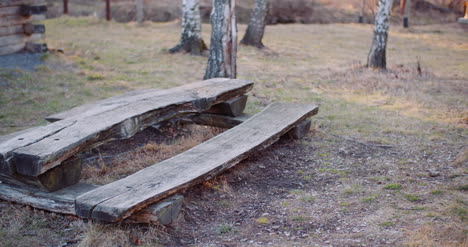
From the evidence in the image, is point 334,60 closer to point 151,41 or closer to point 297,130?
point 151,41

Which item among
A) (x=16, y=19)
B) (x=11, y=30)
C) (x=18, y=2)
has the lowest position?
(x=11, y=30)

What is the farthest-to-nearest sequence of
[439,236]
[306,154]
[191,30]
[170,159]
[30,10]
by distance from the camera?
[191,30]
[30,10]
[306,154]
[170,159]
[439,236]

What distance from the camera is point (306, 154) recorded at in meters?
5.59

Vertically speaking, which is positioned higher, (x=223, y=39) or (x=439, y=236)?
(x=223, y=39)

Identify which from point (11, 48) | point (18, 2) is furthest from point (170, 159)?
point (18, 2)

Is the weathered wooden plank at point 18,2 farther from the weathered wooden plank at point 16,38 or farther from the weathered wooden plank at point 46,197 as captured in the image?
the weathered wooden plank at point 46,197

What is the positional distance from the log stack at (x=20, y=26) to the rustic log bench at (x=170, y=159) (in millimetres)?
6895

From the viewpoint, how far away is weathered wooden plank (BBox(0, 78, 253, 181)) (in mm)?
3559

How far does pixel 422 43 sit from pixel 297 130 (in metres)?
11.4

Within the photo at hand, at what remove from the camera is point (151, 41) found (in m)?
14.3

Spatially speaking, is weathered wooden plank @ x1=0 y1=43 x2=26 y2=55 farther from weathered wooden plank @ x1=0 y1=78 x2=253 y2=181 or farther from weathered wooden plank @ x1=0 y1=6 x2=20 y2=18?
weathered wooden plank @ x1=0 y1=78 x2=253 y2=181

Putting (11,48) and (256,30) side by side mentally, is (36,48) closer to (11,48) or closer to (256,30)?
(11,48)

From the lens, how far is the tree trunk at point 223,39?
286 inches

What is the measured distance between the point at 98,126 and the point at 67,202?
2.20 ft
